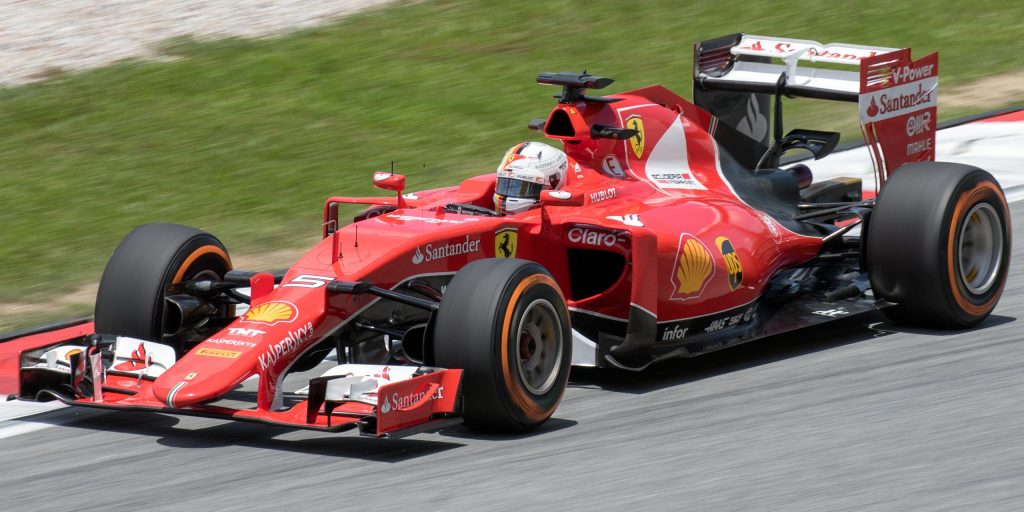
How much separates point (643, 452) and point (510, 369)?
0.67 metres

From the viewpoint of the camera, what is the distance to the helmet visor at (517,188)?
25.5 ft

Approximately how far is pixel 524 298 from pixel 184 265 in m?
1.97

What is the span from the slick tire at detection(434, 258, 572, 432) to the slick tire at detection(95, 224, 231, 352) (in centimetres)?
168

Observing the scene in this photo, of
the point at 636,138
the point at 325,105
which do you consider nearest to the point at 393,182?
the point at 636,138

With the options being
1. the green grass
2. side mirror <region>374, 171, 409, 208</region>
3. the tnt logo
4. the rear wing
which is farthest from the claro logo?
the green grass

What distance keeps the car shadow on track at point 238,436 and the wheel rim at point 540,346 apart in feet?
1.65

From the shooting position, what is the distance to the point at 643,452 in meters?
6.45

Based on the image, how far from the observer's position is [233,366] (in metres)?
6.51

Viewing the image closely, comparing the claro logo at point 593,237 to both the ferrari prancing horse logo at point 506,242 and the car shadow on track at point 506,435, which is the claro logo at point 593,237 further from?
the car shadow on track at point 506,435

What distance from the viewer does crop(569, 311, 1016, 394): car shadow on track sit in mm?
7773

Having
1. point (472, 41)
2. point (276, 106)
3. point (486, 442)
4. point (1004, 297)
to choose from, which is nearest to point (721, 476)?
point (486, 442)

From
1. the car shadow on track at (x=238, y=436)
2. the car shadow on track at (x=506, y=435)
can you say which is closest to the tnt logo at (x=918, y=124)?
the car shadow on track at (x=506, y=435)

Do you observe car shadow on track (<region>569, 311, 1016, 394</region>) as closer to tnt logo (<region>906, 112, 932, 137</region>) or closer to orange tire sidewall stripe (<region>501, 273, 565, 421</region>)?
orange tire sidewall stripe (<region>501, 273, 565, 421</region>)

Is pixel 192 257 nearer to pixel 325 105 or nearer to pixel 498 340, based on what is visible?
pixel 498 340
